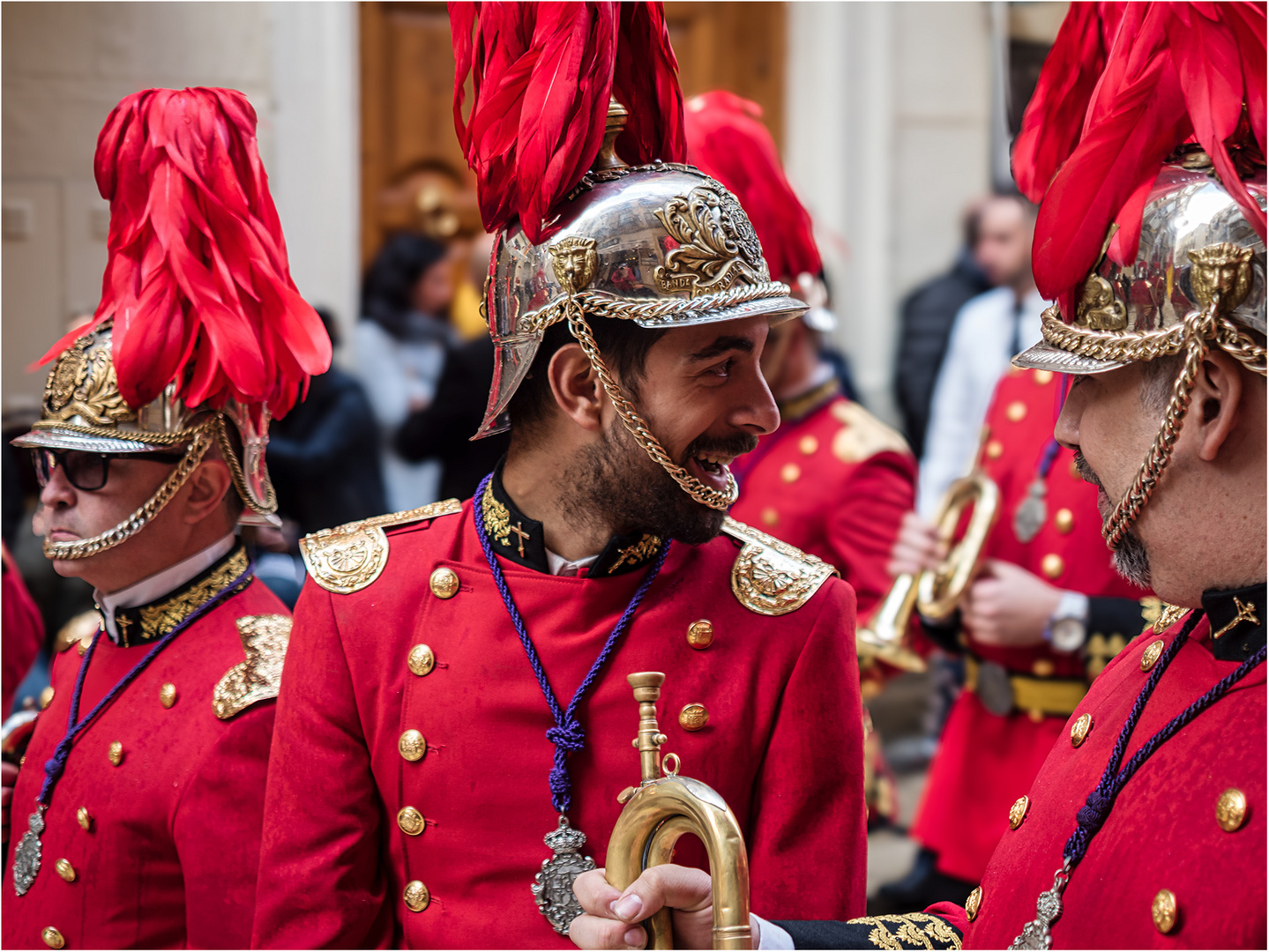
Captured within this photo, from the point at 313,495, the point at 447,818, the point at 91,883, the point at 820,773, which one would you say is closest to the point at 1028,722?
the point at 820,773

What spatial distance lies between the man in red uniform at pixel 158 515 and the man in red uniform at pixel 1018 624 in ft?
7.10

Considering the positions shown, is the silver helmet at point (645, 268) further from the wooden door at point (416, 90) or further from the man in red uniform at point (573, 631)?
the wooden door at point (416, 90)

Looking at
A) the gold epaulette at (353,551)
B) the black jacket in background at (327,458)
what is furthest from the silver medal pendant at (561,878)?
the black jacket in background at (327,458)

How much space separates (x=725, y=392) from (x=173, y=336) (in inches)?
56.8

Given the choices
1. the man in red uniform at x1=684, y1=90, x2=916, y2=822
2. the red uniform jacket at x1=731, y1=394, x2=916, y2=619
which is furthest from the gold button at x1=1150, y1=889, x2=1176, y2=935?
the red uniform jacket at x1=731, y1=394, x2=916, y2=619

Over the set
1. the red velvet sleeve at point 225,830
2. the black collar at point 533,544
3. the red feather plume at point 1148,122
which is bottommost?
the red velvet sleeve at point 225,830

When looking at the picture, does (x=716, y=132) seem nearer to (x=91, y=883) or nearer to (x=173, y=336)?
(x=173, y=336)

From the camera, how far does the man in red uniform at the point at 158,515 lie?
10.0ft

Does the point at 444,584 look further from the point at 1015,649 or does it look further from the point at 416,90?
the point at 416,90

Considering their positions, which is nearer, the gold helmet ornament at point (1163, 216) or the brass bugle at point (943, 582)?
the gold helmet ornament at point (1163, 216)

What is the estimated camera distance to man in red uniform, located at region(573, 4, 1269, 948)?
195 centimetres

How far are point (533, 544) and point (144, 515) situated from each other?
3.69 feet

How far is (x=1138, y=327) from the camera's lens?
6.79 ft

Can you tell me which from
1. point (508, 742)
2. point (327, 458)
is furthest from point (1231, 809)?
point (327, 458)
